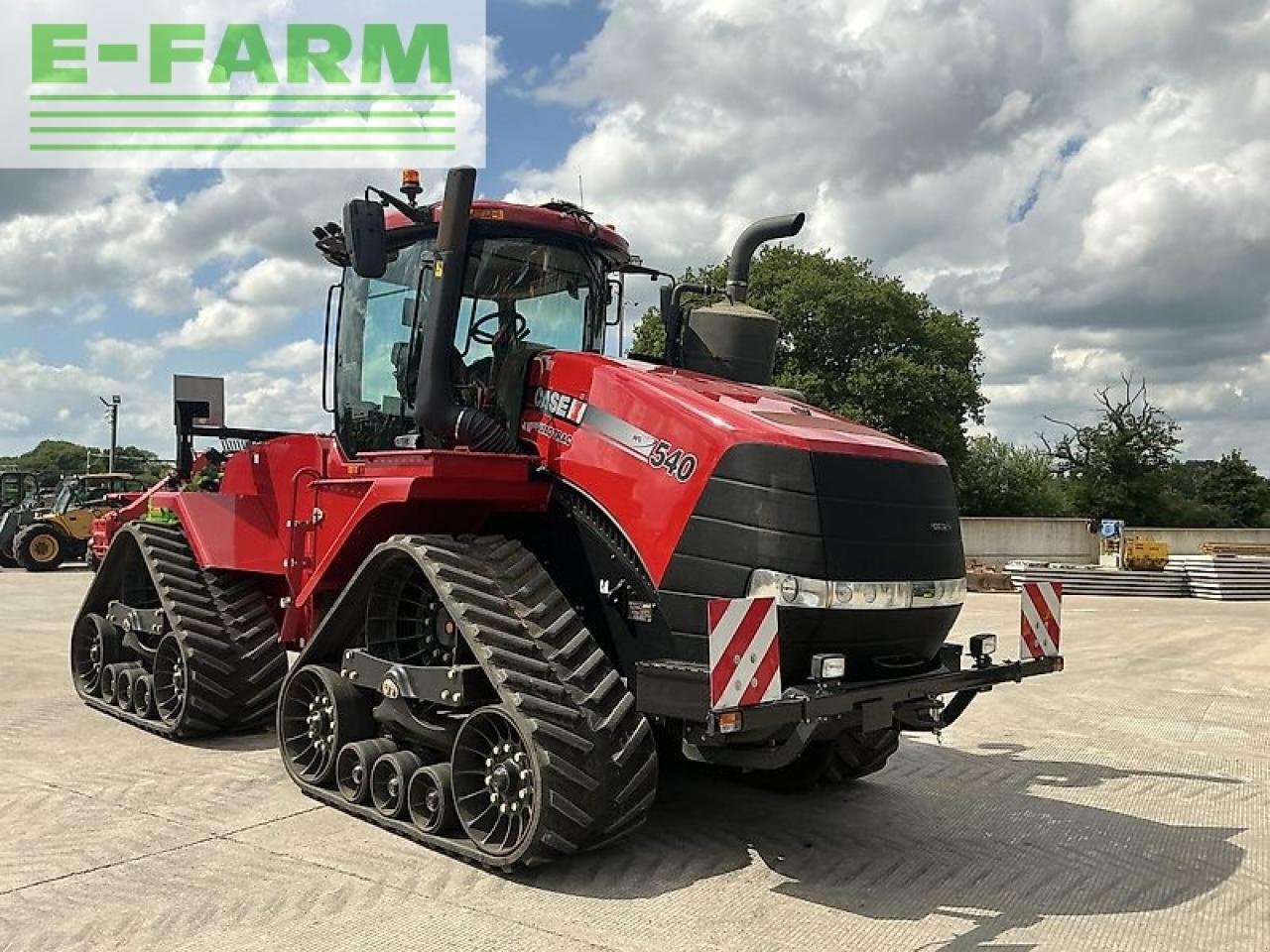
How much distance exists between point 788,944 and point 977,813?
2.40m

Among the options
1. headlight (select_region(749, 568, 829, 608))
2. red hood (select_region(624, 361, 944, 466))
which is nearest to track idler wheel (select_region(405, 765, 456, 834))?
headlight (select_region(749, 568, 829, 608))

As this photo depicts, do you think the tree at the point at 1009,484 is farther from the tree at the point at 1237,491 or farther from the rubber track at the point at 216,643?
the rubber track at the point at 216,643

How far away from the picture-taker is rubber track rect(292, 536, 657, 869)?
479 cm

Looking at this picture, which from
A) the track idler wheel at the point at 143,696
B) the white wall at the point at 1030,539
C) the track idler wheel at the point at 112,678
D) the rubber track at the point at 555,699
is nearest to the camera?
the rubber track at the point at 555,699

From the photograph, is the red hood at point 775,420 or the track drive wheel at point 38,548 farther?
the track drive wheel at point 38,548

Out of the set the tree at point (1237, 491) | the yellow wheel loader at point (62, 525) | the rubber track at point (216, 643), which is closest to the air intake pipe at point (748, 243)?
the rubber track at point (216, 643)

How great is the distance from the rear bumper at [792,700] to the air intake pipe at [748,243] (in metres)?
2.63

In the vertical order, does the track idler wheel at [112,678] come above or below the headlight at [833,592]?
below

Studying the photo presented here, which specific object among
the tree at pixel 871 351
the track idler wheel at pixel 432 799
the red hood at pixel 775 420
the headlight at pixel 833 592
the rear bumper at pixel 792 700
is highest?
the tree at pixel 871 351

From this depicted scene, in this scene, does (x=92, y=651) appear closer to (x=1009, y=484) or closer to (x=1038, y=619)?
(x=1038, y=619)

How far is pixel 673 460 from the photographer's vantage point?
514 centimetres

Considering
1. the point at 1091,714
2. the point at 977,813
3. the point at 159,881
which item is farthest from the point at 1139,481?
the point at 159,881

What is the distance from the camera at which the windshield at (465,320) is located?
6203 millimetres

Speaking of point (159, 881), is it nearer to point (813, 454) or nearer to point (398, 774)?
point (398, 774)
